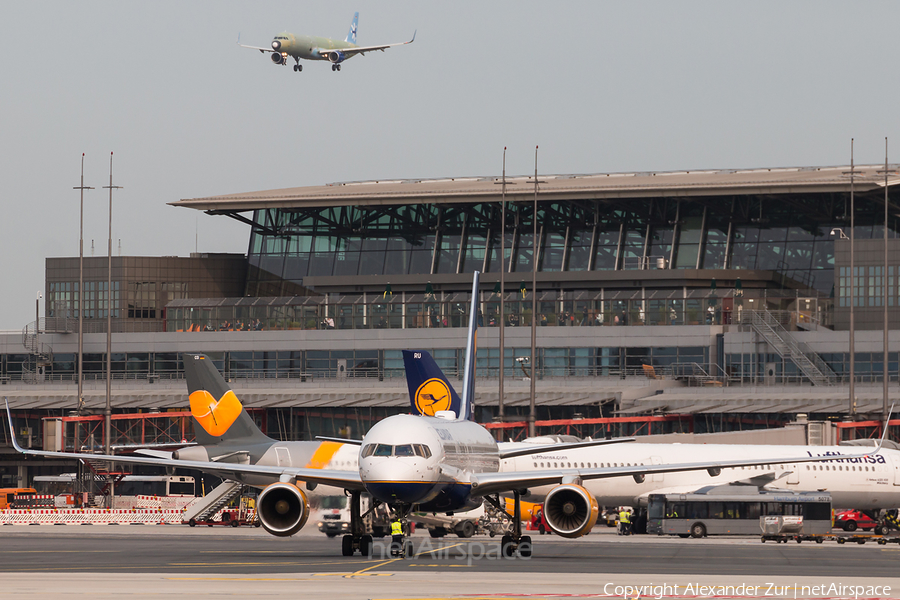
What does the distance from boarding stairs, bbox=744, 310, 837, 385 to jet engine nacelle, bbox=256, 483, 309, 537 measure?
206 feet

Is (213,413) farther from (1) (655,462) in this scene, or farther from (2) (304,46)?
(2) (304,46)

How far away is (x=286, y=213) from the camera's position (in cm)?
11988

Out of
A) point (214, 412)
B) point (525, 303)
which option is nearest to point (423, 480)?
point (214, 412)

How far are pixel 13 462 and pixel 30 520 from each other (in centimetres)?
4149

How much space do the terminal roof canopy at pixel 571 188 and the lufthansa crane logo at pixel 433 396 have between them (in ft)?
149

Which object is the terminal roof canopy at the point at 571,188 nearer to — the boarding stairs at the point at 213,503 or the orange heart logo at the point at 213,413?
the boarding stairs at the point at 213,503

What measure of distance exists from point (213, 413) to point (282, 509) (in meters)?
23.4

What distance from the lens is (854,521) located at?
68.9 m

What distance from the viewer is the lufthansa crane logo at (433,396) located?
61.1m

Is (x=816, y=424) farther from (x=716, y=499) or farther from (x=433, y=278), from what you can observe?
(x=433, y=278)

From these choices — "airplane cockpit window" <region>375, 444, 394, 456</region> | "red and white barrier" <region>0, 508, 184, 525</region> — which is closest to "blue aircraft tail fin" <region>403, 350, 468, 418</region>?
"red and white barrier" <region>0, 508, 184, 525</region>

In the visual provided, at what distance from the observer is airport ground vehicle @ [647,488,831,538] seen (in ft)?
190

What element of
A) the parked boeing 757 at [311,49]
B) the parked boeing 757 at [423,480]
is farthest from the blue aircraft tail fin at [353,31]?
the parked boeing 757 at [423,480]

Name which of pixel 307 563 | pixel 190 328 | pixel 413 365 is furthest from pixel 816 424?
pixel 190 328
